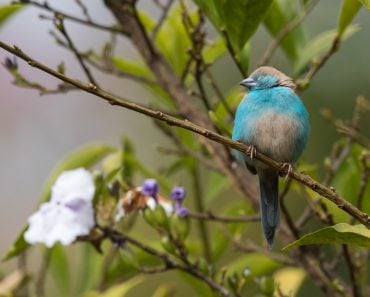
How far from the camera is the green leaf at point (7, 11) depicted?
6.69 ft

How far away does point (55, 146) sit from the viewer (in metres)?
4.02

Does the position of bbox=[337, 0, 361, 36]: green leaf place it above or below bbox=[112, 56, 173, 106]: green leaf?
above

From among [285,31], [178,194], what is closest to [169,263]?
[178,194]

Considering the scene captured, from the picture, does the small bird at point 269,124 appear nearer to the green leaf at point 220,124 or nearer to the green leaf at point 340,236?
the green leaf at point 220,124

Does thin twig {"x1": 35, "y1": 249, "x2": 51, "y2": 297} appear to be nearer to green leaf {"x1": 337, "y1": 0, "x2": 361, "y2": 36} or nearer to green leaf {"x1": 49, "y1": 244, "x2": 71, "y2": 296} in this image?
green leaf {"x1": 49, "y1": 244, "x2": 71, "y2": 296}

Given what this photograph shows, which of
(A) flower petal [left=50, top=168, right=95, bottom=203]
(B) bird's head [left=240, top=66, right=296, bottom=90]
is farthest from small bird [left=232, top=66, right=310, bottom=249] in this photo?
(A) flower petal [left=50, top=168, right=95, bottom=203]

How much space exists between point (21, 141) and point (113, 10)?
226cm

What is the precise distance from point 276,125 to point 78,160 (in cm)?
50

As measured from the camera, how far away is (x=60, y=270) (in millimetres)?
2195

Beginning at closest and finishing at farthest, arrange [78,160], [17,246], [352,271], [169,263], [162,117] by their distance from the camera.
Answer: [162,117] < [352,271] < [169,263] < [17,246] < [78,160]

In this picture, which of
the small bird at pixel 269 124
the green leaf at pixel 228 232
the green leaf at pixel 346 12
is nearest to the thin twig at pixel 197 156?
the small bird at pixel 269 124

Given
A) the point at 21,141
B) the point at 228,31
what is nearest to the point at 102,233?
the point at 228,31

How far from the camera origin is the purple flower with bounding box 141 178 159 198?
1.77m

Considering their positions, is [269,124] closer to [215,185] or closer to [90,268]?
[215,185]
